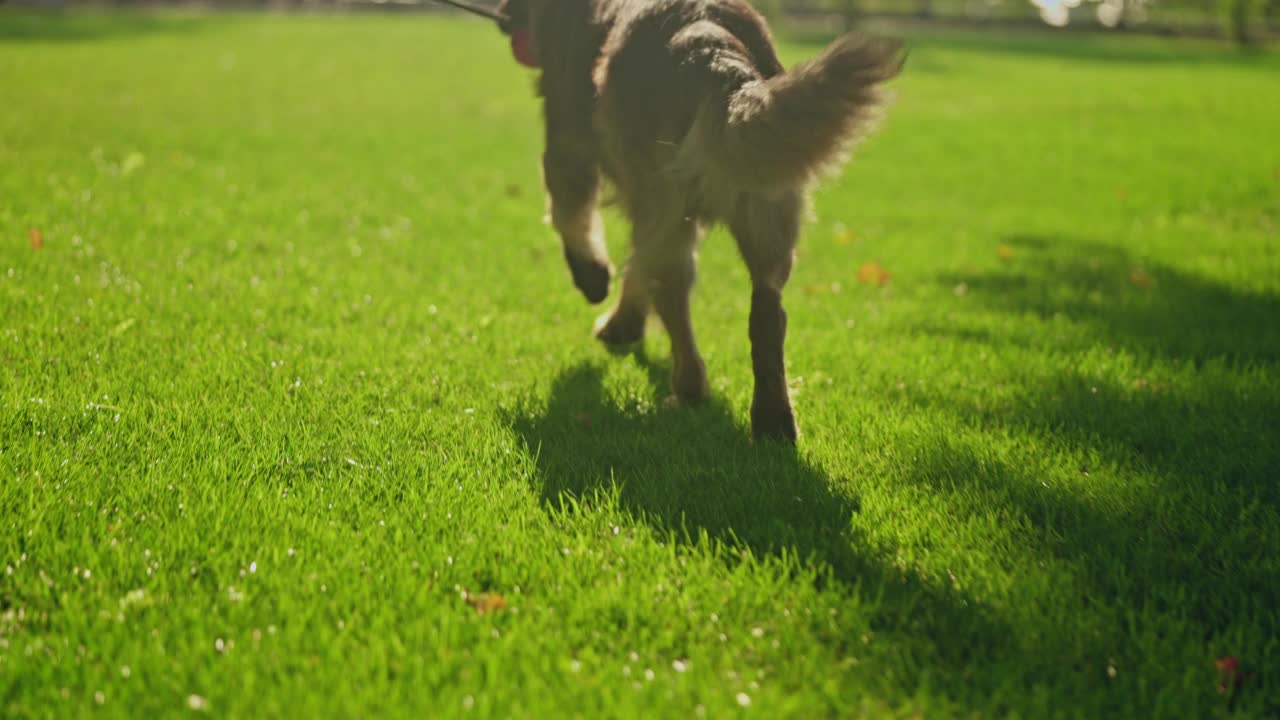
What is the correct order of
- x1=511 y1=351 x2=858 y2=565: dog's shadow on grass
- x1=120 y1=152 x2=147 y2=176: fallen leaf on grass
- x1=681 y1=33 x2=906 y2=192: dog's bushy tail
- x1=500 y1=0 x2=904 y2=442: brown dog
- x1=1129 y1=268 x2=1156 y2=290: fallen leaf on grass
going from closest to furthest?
x1=681 y1=33 x2=906 y2=192: dog's bushy tail
x1=500 y1=0 x2=904 y2=442: brown dog
x1=511 y1=351 x2=858 y2=565: dog's shadow on grass
x1=1129 y1=268 x2=1156 y2=290: fallen leaf on grass
x1=120 y1=152 x2=147 y2=176: fallen leaf on grass

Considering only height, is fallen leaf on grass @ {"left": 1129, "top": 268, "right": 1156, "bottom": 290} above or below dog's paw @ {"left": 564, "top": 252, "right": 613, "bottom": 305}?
below

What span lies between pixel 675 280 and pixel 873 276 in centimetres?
273

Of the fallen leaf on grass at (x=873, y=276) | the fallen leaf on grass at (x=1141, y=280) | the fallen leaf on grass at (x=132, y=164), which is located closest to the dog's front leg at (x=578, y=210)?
the fallen leaf on grass at (x=873, y=276)

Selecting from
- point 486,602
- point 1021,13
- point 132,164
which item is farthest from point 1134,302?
point 1021,13

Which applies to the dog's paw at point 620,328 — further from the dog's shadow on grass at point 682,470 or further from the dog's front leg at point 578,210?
the dog's shadow on grass at point 682,470

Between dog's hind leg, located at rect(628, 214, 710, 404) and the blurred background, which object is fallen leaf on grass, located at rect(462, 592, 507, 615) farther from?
the blurred background

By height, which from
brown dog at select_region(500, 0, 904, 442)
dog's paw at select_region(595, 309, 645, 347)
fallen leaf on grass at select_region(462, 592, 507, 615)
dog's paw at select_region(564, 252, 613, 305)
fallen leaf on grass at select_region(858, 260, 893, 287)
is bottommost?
fallen leaf on grass at select_region(858, 260, 893, 287)

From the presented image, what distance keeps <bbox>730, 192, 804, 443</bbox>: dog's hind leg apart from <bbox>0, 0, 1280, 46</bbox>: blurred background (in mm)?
37815

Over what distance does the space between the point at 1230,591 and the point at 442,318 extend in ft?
11.8

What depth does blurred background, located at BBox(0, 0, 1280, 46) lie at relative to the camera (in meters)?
41.9

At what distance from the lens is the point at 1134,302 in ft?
19.7

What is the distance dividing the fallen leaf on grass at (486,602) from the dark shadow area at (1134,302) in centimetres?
346

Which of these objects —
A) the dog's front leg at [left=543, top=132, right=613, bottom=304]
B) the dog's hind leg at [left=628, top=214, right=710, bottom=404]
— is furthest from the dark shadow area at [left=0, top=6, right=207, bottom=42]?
the dog's hind leg at [left=628, top=214, right=710, bottom=404]

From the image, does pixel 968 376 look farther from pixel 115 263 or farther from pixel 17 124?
pixel 17 124
